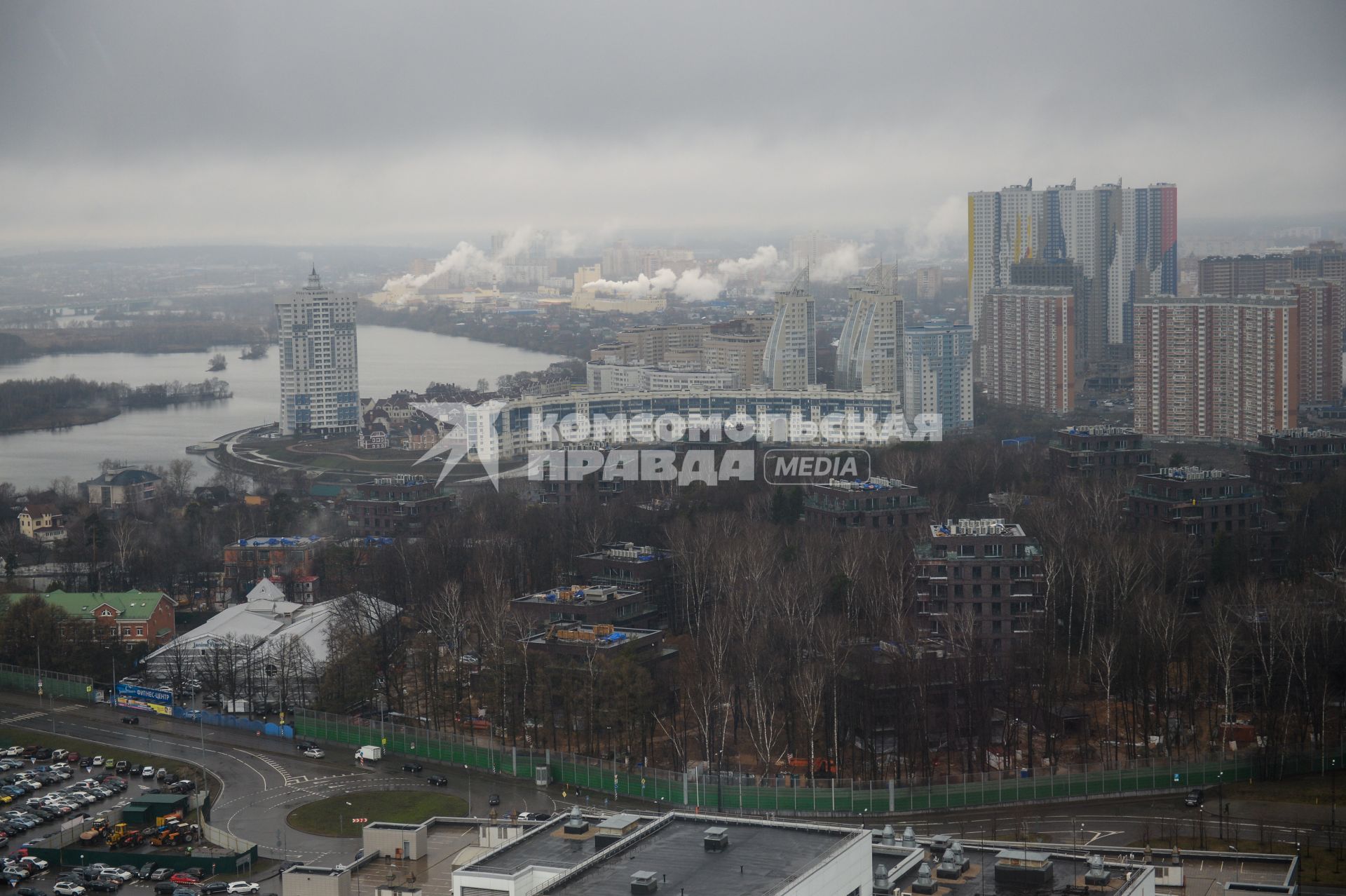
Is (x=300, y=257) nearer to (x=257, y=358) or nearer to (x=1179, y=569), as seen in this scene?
(x=257, y=358)

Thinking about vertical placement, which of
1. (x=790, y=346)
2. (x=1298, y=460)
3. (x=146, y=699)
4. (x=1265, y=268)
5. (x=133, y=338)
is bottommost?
(x=146, y=699)

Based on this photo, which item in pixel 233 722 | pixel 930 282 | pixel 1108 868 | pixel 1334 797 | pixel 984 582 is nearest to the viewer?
pixel 1108 868

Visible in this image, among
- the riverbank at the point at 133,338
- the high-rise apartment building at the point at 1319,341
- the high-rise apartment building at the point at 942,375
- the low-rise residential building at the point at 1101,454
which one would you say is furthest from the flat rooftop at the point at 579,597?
the riverbank at the point at 133,338

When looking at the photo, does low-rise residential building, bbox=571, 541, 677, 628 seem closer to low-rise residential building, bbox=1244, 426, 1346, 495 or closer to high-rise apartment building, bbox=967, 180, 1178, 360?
low-rise residential building, bbox=1244, 426, 1346, 495

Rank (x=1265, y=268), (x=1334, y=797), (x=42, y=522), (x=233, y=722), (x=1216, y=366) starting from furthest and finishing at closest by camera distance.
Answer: (x=1265, y=268) < (x=1216, y=366) < (x=42, y=522) < (x=233, y=722) < (x=1334, y=797)

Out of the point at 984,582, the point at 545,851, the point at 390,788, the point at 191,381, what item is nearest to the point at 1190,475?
the point at 984,582

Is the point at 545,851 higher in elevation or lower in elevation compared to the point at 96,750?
higher

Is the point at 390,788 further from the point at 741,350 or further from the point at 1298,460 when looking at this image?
the point at 741,350

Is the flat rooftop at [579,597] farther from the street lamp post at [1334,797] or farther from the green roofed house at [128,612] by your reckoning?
the street lamp post at [1334,797]
